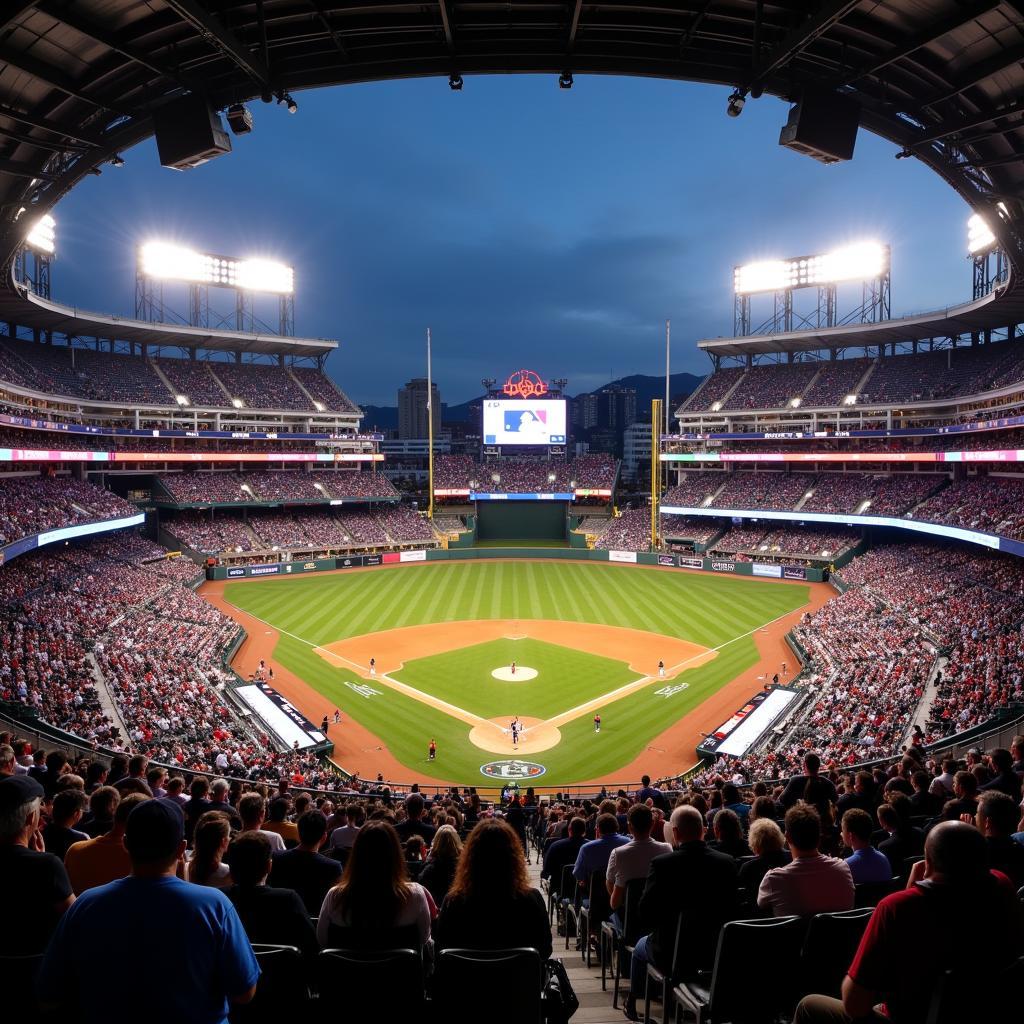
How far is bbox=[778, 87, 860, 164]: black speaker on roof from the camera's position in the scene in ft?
34.9

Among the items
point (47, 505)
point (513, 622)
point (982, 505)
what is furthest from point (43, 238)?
point (982, 505)

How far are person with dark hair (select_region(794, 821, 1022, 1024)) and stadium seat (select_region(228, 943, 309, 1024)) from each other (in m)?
2.82

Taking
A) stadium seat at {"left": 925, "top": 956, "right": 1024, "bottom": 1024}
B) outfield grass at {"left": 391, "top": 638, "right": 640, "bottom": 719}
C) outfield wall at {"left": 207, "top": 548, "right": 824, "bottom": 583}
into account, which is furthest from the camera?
outfield wall at {"left": 207, "top": 548, "right": 824, "bottom": 583}

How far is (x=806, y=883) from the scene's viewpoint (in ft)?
15.0

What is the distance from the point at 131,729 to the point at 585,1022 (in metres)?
19.6

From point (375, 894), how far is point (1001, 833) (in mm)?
4554

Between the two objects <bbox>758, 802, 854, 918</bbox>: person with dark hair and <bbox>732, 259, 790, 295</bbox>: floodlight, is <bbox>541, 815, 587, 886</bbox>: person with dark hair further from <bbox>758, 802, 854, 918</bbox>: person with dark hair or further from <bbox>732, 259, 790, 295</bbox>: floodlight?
<bbox>732, 259, 790, 295</bbox>: floodlight

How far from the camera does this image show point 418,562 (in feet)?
211

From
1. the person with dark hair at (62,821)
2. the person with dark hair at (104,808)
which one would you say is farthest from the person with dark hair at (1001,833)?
the person with dark hair at (104,808)

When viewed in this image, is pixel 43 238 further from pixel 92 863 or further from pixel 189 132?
pixel 92 863

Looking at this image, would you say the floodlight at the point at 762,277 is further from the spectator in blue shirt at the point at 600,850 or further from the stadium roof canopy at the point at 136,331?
the spectator in blue shirt at the point at 600,850

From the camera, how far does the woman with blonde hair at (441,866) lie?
6020 mm

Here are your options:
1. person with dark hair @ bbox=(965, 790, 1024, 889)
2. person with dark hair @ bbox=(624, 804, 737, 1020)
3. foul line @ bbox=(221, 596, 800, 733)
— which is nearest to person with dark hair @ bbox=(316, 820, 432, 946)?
person with dark hair @ bbox=(624, 804, 737, 1020)

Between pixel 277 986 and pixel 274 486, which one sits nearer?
pixel 277 986
